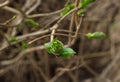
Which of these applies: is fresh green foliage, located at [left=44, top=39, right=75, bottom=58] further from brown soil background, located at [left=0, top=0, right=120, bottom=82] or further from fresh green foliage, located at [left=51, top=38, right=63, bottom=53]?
brown soil background, located at [left=0, top=0, right=120, bottom=82]

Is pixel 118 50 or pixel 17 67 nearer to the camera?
pixel 17 67

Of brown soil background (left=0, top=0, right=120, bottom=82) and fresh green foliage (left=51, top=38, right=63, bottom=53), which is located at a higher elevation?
fresh green foliage (left=51, top=38, right=63, bottom=53)

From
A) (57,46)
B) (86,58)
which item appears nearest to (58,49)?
(57,46)

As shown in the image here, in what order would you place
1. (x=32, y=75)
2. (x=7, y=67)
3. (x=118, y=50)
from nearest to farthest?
(x=7, y=67) → (x=32, y=75) → (x=118, y=50)

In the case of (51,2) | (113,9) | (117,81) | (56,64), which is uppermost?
(51,2)

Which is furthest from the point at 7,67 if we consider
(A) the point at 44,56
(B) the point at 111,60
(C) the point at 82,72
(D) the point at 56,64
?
(B) the point at 111,60

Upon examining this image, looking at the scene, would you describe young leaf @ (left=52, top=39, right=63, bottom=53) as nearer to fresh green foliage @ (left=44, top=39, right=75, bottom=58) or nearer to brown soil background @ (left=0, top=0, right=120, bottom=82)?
fresh green foliage @ (left=44, top=39, right=75, bottom=58)

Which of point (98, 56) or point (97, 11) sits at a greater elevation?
point (97, 11)

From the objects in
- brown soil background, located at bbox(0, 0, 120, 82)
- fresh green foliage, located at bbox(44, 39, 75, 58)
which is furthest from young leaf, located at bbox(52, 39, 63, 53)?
brown soil background, located at bbox(0, 0, 120, 82)

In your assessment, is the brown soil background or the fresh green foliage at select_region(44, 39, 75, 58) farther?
the brown soil background

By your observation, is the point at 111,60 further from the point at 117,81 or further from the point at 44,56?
the point at 44,56

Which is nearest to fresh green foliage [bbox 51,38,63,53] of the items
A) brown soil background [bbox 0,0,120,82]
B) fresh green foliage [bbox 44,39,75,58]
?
fresh green foliage [bbox 44,39,75,58]
